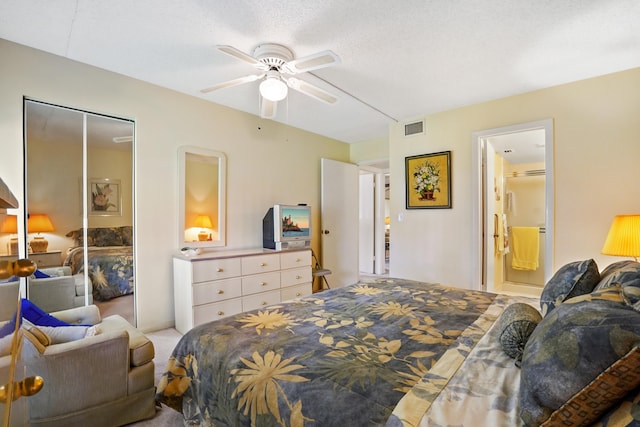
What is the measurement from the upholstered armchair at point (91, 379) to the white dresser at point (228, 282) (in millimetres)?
1029

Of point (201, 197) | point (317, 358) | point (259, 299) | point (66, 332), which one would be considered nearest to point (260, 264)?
point (259, 299)

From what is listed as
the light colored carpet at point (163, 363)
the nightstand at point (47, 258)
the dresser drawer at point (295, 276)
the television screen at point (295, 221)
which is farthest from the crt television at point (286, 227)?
the nightstand at point (47, 258)

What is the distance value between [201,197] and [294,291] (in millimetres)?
1563

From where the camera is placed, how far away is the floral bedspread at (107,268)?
8.67 feet

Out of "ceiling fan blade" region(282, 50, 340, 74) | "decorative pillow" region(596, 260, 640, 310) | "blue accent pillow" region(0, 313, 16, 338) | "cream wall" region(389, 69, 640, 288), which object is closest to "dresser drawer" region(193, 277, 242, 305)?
"ceiling fan blade" region(282, 50, 340, 74)

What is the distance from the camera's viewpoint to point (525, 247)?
4527 mm

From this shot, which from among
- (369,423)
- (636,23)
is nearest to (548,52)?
(636,23)

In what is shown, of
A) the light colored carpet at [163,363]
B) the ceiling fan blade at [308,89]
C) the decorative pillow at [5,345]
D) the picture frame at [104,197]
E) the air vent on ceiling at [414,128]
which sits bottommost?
the light colored carpet at [163,363]

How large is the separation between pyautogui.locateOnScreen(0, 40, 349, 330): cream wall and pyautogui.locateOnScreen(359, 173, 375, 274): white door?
173cm

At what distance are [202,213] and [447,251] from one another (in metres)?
2.96

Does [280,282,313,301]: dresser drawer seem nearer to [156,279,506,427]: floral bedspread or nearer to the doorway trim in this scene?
[156,279,506,427]: floral bedspread

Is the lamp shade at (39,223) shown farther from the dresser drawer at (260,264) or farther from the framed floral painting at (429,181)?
the framed floral painting at (429,181)

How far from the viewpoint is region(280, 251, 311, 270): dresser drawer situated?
359 centimetres

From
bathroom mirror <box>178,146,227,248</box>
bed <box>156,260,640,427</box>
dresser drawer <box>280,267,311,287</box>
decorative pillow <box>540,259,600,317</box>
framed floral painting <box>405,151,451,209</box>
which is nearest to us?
bed <box>156,260,640,427</box>
